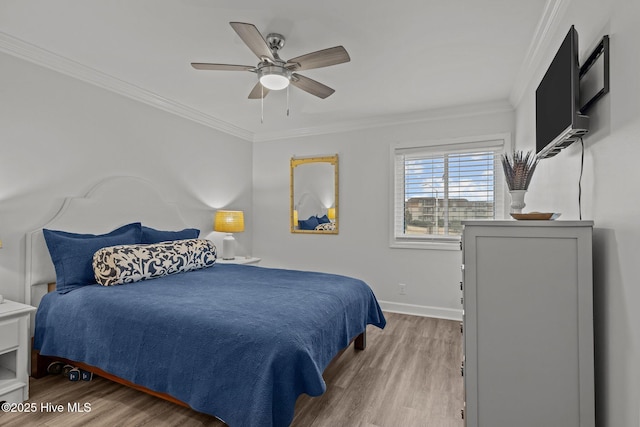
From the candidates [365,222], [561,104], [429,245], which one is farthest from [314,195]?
[561,104]

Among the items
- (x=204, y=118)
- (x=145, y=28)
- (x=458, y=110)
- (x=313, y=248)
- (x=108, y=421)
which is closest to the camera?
(x=108, y=421)

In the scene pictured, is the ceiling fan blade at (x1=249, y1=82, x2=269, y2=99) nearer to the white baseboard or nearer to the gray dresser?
the gray dresser

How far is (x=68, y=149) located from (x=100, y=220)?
0.66 metres

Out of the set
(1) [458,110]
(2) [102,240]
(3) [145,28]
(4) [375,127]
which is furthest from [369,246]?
(3) [145,28]

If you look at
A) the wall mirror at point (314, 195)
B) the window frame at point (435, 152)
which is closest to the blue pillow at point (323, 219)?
the wall mirror at point (314, 195)

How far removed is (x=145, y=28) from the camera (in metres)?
2.40

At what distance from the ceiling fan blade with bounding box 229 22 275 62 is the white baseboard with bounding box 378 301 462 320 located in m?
3.23

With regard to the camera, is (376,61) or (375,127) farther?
(375,127)

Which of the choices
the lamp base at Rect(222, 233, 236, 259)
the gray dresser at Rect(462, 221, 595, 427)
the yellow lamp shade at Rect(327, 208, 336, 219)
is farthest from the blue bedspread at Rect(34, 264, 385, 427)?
the yellow lamp shade at Rect(327, 208, 336, 219)

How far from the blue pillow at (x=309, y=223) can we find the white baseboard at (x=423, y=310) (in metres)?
1.39

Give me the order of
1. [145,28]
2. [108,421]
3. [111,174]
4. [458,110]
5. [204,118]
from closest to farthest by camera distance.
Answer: [108,421]
[145,28]
[111,174]
[458,110]
[204,118]

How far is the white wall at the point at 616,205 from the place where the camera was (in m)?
1.23

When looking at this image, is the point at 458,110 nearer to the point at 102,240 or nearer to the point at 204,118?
the point at 204,118

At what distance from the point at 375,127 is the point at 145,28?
2.86 m
